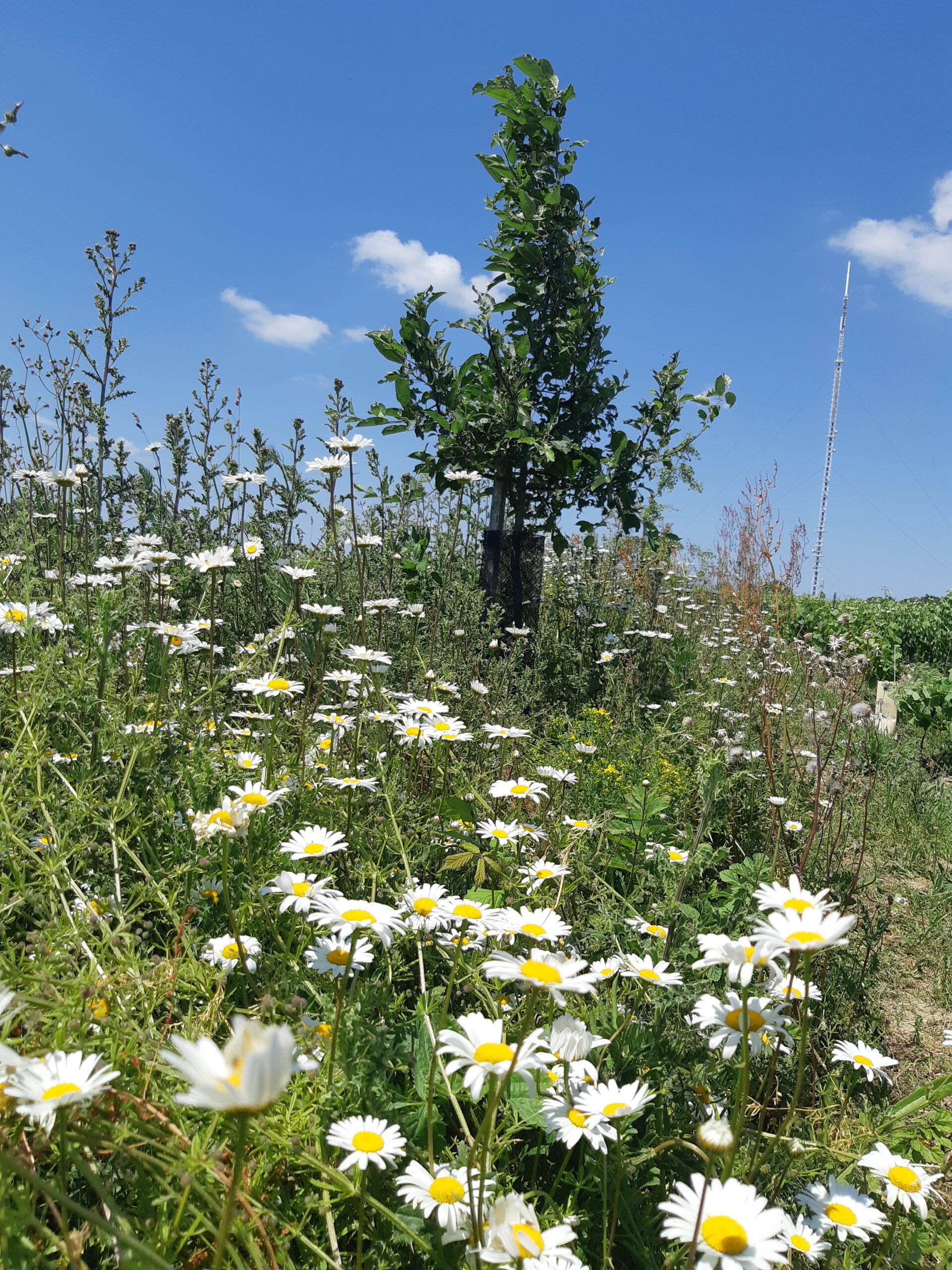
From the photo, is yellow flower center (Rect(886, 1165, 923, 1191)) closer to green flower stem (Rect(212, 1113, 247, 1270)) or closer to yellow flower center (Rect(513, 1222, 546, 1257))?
yellow flower center (Rect(513, 1222, 546, 1257))

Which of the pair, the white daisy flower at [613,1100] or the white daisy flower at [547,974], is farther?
the white daisy flower at [613,1100]

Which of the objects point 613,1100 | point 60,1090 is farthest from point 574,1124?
point 60,1090

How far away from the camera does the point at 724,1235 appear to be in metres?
0.94

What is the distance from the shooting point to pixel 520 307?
4.87 m

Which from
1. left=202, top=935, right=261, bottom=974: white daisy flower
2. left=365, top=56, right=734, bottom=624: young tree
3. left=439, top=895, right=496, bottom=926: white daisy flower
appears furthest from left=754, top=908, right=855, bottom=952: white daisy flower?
left=365, top=56, right=734, bottom=624: young tree

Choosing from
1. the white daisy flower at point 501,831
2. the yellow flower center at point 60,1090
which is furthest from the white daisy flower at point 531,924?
the yellow flower center at point 60,1090

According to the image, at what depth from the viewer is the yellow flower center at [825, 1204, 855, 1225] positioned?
1258 mm

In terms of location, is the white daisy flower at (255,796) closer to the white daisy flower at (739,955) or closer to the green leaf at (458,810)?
the green leaf at (458,810)

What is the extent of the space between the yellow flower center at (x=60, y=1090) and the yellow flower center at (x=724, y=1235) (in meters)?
0.78

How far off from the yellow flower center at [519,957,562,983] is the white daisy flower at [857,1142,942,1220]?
2.70ft

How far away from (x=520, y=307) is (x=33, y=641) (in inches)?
145

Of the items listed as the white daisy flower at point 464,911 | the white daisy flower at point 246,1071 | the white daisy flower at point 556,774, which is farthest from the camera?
the white daisy flower at point 556,774

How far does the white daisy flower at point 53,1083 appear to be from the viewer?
0.79 m

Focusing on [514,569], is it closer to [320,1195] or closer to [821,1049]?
[821,1049]
